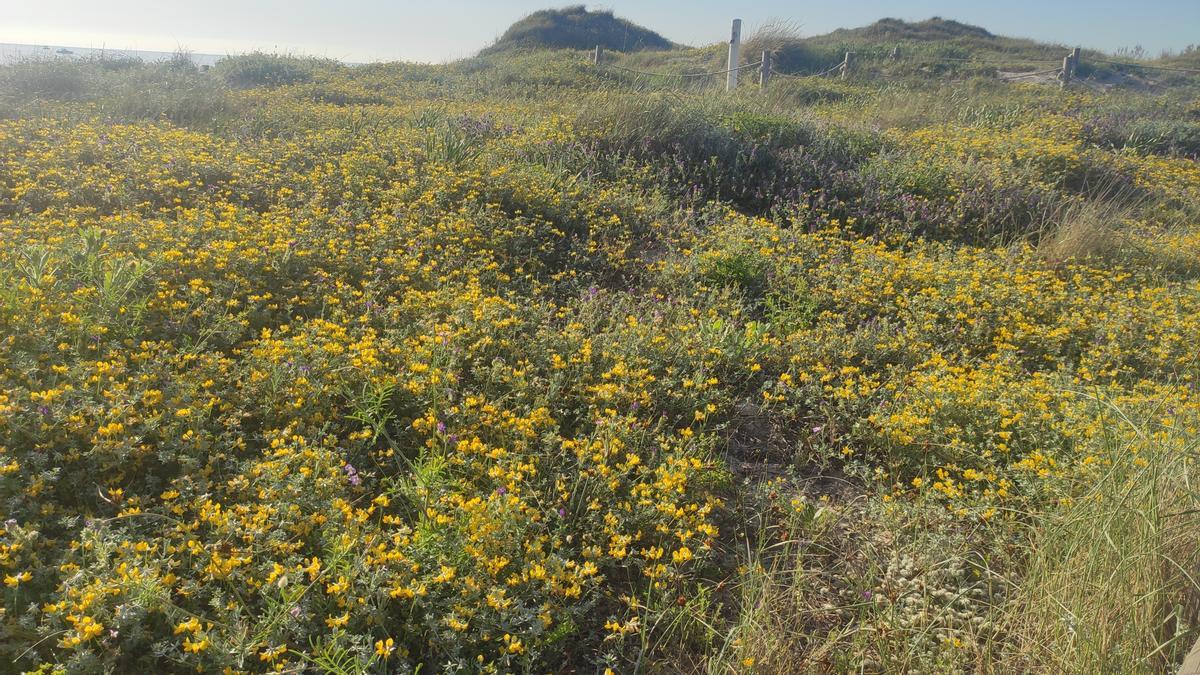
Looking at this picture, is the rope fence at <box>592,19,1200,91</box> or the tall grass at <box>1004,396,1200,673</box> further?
the rope fence at <box>592,19,1200,91</box>

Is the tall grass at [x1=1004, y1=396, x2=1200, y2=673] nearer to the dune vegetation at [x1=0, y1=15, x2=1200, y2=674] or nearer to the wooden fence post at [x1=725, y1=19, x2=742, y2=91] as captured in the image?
the dune vegetation at [x1=0, y1=15, x2=1200, y2=674]

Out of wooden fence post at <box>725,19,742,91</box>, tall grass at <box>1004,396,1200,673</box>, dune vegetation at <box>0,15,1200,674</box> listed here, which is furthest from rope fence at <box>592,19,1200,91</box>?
tall grass at <box>1004,396,1200,673</box>

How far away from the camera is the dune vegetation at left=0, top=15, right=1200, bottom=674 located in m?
2.46

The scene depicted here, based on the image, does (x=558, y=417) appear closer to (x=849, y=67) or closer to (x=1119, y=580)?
(x=1119, y=580)

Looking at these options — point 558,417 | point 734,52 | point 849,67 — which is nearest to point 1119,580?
point 558,417

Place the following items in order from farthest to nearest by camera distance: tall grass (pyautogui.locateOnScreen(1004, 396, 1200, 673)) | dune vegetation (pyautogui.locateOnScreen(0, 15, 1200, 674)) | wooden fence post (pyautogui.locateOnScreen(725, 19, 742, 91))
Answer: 1. wooden fence post (pyautogui.locateOnScreen(725, 19, 742, 91))
2. dune vegetation (pyautogui.locateOnScreen(0, 15, 1200, 674))
3. tall grass (pyautogui.locateOnScreen(1004, 396, 1200, 673))

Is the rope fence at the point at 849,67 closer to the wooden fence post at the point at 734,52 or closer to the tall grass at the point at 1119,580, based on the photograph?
the wooden fence post at the point at 734,52

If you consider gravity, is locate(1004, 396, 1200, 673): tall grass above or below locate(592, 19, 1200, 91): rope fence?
below

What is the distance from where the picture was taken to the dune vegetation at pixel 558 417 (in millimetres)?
2455

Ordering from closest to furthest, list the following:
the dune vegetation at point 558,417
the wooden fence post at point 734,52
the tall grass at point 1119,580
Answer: the tall grass at point 1119,580
the dune vegetation at point 558,417
the wooden fence post at point 734,52

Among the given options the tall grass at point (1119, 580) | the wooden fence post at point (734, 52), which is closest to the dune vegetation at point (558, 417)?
the tall grass at point (1119, 580)

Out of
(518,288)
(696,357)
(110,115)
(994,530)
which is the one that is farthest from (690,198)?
(110,115)

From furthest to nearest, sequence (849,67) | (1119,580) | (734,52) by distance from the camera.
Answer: (849,67)
(734,52)
(1119,580)

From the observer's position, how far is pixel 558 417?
379 cm
